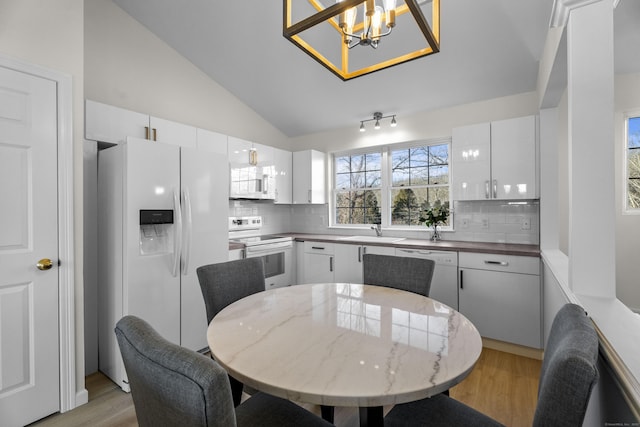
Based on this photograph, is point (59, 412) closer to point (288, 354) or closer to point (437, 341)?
point (288, 354)

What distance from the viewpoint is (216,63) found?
11.1ft

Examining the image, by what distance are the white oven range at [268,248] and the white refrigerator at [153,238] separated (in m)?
0.80

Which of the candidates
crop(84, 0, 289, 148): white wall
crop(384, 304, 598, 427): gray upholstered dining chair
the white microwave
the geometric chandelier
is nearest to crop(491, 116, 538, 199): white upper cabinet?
the geometric chandelier

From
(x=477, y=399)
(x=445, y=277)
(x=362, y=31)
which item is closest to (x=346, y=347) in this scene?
(x=477, y=399)

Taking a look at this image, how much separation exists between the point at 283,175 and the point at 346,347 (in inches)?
134

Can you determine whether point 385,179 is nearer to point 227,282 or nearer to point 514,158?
point 514,158

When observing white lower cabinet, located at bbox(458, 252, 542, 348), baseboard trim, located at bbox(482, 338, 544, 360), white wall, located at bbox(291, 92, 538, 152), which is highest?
white wall, located at bbox(291, 92, 538, 152)

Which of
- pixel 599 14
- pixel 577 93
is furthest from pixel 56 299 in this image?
pixel 599 14

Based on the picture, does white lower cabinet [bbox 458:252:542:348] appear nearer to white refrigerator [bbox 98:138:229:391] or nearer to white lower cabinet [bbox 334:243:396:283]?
white lower cabinet [bbox 334:243:396:283]

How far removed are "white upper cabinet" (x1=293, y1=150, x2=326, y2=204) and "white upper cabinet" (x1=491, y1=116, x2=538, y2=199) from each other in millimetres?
2204

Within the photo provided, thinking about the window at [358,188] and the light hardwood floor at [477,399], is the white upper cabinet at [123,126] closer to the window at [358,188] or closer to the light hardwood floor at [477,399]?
the light hardwood floor at [477,399]

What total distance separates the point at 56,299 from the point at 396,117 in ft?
12.1

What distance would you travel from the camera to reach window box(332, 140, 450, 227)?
3723 mm

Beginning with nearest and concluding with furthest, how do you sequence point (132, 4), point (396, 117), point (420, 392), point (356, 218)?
point (420, 392) → point (132, 4) → point (396, 117) → point (356, 218)
